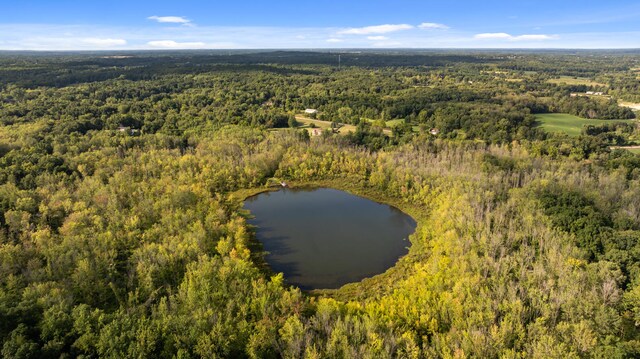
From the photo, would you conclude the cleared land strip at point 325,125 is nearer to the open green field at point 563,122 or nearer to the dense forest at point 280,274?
the dense forest at point 280,274

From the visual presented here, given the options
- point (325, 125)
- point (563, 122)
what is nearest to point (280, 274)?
point (325, 125)

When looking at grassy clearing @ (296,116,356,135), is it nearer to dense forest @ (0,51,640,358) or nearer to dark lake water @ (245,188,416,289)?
dense forest @ (0,51,640,358)

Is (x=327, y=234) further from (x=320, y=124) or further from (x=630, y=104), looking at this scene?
(x=630, y=104)

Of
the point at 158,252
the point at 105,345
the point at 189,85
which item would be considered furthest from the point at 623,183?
the point at 189,85

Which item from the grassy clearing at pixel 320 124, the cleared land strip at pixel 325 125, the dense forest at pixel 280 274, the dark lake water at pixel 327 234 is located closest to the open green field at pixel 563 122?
the dense forest at pixel 280 274

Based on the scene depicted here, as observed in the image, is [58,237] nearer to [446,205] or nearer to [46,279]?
[46,279]

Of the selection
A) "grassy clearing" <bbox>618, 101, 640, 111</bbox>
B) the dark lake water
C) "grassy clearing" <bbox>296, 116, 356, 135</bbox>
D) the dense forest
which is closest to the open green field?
the dense forest
